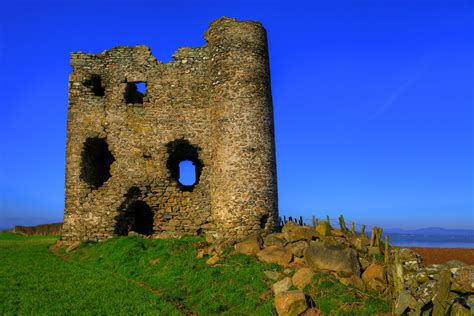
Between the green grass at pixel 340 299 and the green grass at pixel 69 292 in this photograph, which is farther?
the green grass at pixel 69 292

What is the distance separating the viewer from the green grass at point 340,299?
8.77 m

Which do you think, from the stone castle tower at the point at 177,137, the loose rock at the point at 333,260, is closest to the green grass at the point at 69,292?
the loose rock at the point at 333,260

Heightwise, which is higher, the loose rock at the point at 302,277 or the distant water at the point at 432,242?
the loose rock at the point at 302,277

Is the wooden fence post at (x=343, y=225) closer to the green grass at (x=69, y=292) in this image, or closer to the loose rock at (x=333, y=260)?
the loose rock at (x=333, y=260)

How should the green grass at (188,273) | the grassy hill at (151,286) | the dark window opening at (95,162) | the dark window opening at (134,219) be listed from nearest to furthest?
the grassy hill at (151,286) → the green grass at (188,273) → the dark window opening at (134,219) → the dark window opening at (95,162)

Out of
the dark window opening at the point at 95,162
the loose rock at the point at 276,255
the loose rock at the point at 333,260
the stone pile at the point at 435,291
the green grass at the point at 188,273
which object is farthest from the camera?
the dark window opening at the point at 95,162

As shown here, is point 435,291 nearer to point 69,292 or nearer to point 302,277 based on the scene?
point 302,277

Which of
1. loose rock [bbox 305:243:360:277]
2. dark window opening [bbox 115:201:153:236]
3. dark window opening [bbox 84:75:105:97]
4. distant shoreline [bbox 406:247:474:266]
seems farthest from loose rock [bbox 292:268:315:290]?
distant shoreline [bbox 406:247:474:266]

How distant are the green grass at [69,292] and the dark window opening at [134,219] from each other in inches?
151

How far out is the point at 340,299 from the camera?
929 centimetres

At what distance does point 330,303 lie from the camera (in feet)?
30.2

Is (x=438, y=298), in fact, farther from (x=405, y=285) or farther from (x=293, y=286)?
(x=293, y=286)

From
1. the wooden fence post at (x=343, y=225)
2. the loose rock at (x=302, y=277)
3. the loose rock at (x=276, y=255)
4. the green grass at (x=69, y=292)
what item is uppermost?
the wooden fence post at (x=343, y=225)

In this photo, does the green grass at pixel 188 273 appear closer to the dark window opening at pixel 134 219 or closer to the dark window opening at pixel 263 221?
the dark window opening at pixel 134 219
